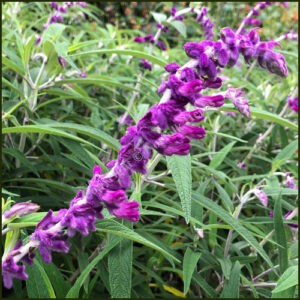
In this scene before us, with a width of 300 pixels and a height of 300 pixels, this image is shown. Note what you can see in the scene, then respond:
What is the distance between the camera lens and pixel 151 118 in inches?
39.6

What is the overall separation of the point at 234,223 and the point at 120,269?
42 centimetres

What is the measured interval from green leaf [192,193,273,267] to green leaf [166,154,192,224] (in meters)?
0.29

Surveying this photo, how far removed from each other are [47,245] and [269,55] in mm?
902

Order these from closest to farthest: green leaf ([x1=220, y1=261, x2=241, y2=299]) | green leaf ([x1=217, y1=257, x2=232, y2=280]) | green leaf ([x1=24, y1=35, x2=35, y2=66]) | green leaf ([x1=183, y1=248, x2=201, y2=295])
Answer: green leaf ([x1=183, y1=248, x2=201, y2=295]), green leaf ([x1=220, y1=261, x2=241, y2=299]), green leaf ([x1=217, y1=257, x2=232, y2=280]), green leaf ([x1=24, y1=35, x2=35, y2=66])

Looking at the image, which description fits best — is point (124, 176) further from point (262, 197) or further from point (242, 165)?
point (242, 165)

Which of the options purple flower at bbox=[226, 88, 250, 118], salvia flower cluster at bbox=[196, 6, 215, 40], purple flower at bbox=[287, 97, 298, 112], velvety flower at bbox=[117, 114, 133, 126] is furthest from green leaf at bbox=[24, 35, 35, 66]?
purple flower at bbox=[287, 97, 298, 112]

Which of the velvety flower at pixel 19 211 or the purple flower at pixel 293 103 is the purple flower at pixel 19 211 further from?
the purple flower at pixel 293 103

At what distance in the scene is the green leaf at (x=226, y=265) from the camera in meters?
1.74

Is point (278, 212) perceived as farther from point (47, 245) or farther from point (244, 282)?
point (47, 245)

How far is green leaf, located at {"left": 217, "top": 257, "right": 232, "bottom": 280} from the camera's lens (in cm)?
174

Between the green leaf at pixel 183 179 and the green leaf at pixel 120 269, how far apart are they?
Result: 0.78 feet

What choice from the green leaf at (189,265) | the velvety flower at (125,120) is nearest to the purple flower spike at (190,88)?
the green leaf at (189,265)

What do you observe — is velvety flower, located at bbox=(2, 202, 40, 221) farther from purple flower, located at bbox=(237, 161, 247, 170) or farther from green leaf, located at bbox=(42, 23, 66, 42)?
purple flower, located at bbox=(237, 161, 247, 170)

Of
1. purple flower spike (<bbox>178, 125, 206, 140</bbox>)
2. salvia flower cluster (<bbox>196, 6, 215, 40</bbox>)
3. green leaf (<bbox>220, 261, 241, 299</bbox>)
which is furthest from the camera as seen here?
salvia flower cluster (<bbox>196, 6, 215, 40</bbox>)
